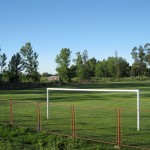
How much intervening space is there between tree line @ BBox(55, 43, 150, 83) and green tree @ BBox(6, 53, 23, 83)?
1633cm

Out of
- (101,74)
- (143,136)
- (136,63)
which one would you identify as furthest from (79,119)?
(136,63)

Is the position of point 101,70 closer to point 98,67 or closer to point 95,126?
point 98,67

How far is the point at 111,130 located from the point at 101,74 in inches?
5781

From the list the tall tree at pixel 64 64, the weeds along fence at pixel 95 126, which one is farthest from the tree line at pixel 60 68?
the weeds along fence at pixel 95 126

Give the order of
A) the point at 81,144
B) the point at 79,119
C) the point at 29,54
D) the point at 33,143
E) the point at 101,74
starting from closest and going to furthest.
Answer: the point at 81,144 < the point at 33,143 < the point at 79,119 < the point at 29,54 < the point at 101,74

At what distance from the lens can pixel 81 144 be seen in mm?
16250

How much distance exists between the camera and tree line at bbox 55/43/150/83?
121m

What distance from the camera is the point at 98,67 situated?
549ft

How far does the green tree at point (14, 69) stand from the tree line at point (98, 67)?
53.6 feet

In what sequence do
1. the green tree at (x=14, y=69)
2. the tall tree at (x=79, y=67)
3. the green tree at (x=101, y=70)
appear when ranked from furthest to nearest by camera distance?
1. the green tree at (x=101, y=70)
2. the tall tree at (x=79, y=67)
3. the green tree at (x=14, y=69)

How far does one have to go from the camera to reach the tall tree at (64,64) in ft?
393

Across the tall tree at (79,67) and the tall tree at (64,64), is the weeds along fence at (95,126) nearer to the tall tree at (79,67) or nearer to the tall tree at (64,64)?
the tall tree at (64,64)

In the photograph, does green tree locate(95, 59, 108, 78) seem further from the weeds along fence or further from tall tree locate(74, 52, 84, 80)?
the weeds along fence

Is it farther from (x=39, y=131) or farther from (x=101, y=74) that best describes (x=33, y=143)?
(x=101, y=74)
